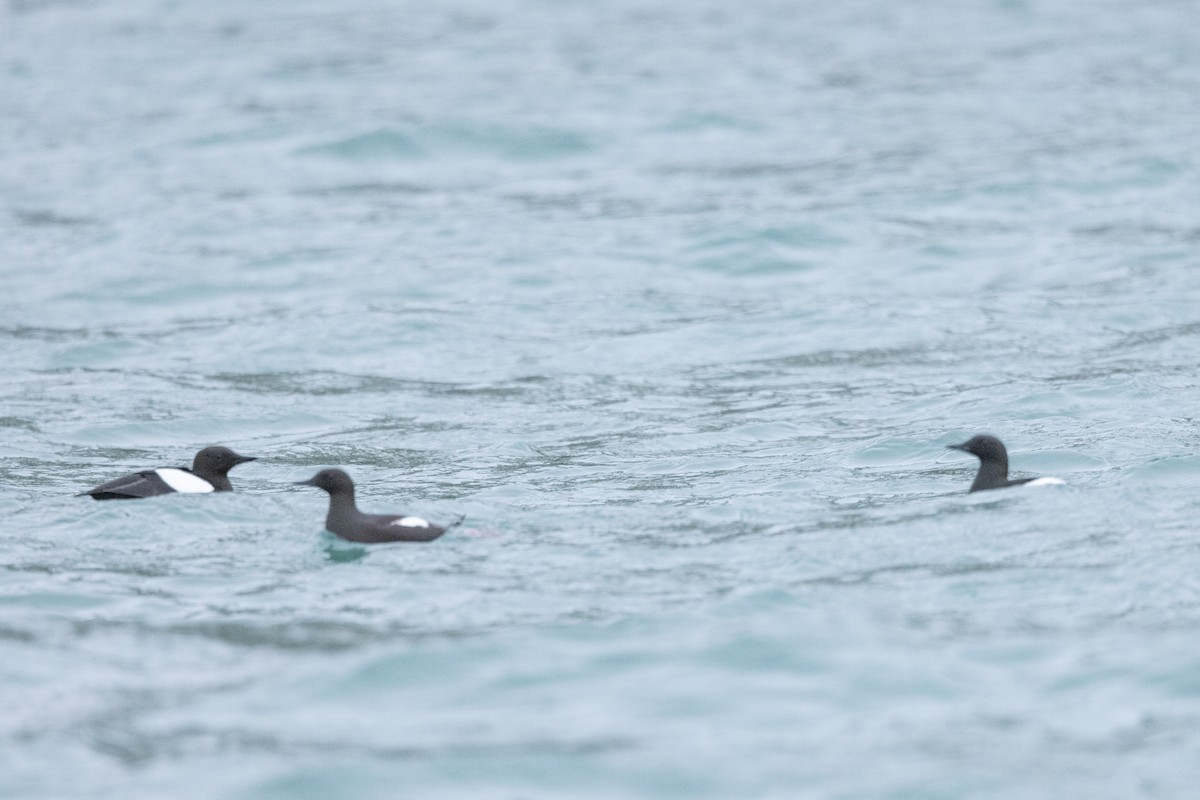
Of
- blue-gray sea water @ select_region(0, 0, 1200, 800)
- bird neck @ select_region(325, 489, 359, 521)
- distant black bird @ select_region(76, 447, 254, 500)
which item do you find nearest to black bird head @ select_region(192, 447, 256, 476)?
distant black bird @ select_region(76, 447, 254, 500)

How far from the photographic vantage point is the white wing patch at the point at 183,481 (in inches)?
414

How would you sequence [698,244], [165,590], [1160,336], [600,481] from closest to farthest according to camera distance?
[165,590] → [600,481] → [1160,336] → [698,244]

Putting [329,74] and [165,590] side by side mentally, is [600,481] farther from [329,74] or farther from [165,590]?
[329,74]

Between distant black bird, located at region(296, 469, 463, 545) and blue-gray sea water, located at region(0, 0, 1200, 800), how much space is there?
0.16 meters

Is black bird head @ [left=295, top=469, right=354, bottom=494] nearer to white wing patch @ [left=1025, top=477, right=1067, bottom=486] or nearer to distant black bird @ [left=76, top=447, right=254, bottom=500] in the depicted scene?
distant black bird @ [left=76, top=447, right=254, bottom=500]

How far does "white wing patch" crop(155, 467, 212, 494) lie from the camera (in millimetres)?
10508

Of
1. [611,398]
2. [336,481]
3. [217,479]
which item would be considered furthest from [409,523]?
[611,398]

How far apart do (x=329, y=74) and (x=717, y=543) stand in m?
18.6

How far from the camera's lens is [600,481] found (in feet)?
36.4

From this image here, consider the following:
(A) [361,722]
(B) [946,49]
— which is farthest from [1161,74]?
(A) [361,722]

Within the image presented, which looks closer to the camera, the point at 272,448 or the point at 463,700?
the point at 463,700

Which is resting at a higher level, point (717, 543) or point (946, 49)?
point (946, 49)

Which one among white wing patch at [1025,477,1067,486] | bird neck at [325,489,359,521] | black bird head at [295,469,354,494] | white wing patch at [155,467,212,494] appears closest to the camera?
bird neck at [325,489,359,521]

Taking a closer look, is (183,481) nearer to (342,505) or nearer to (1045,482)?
(342,505)
